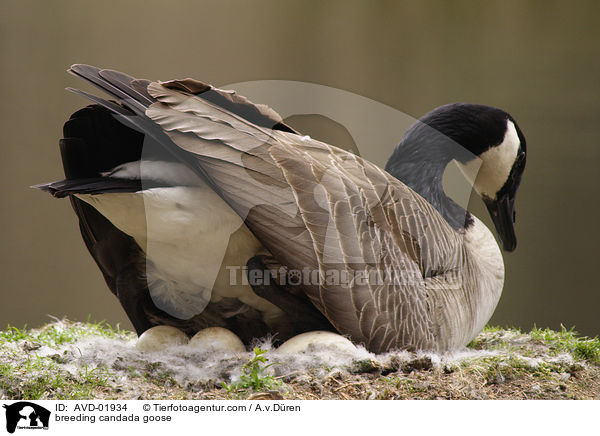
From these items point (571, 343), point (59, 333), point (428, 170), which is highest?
point (428, 170)

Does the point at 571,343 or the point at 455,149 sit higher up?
the point at 455,149

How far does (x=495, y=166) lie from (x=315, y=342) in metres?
1.04

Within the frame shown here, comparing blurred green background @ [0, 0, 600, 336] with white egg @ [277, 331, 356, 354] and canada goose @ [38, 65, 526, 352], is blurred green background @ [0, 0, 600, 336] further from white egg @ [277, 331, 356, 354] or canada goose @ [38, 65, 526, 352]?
white egg @ [277, 331, 356, 354]

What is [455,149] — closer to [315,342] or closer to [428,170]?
[428,170]

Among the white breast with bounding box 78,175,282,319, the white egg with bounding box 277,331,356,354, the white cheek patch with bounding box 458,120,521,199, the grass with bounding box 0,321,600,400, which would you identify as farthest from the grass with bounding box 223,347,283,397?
the white cheek patch with bounding box 458,120,521,199

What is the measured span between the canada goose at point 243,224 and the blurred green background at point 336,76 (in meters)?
0.53

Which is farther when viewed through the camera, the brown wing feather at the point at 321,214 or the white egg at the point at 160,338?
the white egg at the point at 160,338

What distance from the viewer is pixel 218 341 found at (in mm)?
1283

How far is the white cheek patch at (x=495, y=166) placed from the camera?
1.83 metres
